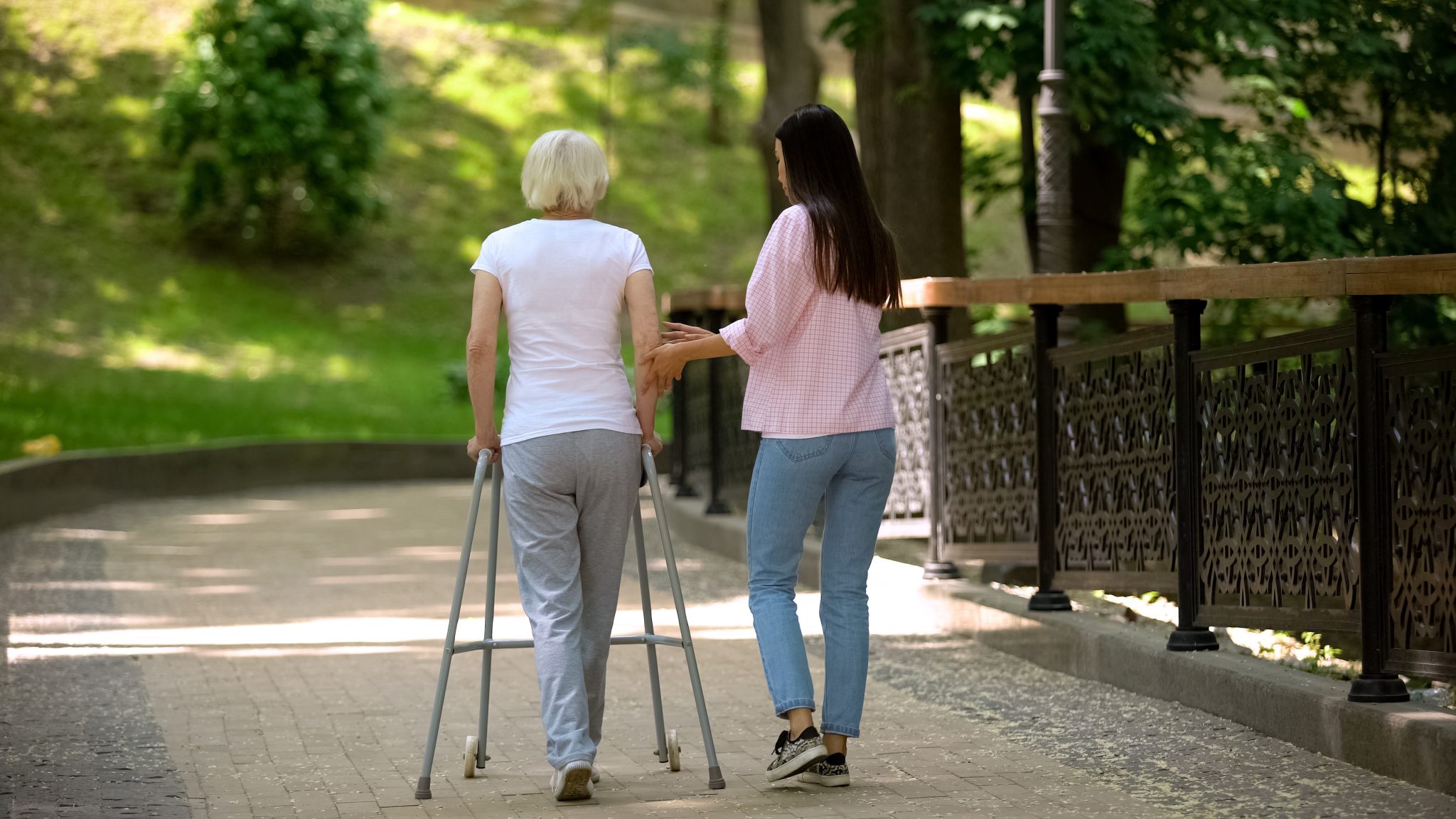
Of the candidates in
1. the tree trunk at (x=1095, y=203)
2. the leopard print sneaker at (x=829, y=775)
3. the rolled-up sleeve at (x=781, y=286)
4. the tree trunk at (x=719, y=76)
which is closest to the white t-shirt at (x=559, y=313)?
the rolled-up sleeve at (x=781, y=286)

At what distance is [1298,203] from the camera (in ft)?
39.5

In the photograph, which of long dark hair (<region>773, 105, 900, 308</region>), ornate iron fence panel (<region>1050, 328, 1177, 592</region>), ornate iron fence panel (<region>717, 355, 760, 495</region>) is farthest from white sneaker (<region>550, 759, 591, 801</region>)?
ornate iron fence panel (<region>717, 355, 760, 495</region>)

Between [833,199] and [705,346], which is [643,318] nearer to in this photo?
[705,346]

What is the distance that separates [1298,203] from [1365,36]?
1.36m

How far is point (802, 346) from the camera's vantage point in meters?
5.20

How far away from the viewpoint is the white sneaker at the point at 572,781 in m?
5.02

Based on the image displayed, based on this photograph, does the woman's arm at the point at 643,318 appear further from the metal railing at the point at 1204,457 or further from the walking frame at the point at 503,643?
the metal railing at the point at 1204,457

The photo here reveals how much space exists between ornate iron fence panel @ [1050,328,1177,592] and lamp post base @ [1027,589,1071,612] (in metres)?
0.08

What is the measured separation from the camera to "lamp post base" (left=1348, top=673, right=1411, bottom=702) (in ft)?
17.6

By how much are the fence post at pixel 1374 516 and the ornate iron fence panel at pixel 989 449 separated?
2591 mm

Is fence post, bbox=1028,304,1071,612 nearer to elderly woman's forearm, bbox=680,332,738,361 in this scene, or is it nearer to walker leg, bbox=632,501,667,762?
walker leg, bbox=632,501,667,762

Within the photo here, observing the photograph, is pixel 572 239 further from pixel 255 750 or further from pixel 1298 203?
pixel 1298 203

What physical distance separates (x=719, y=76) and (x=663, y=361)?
3097 centimetres

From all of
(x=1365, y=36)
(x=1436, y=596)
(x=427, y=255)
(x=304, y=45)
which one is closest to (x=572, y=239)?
(x=1436, y=596)
